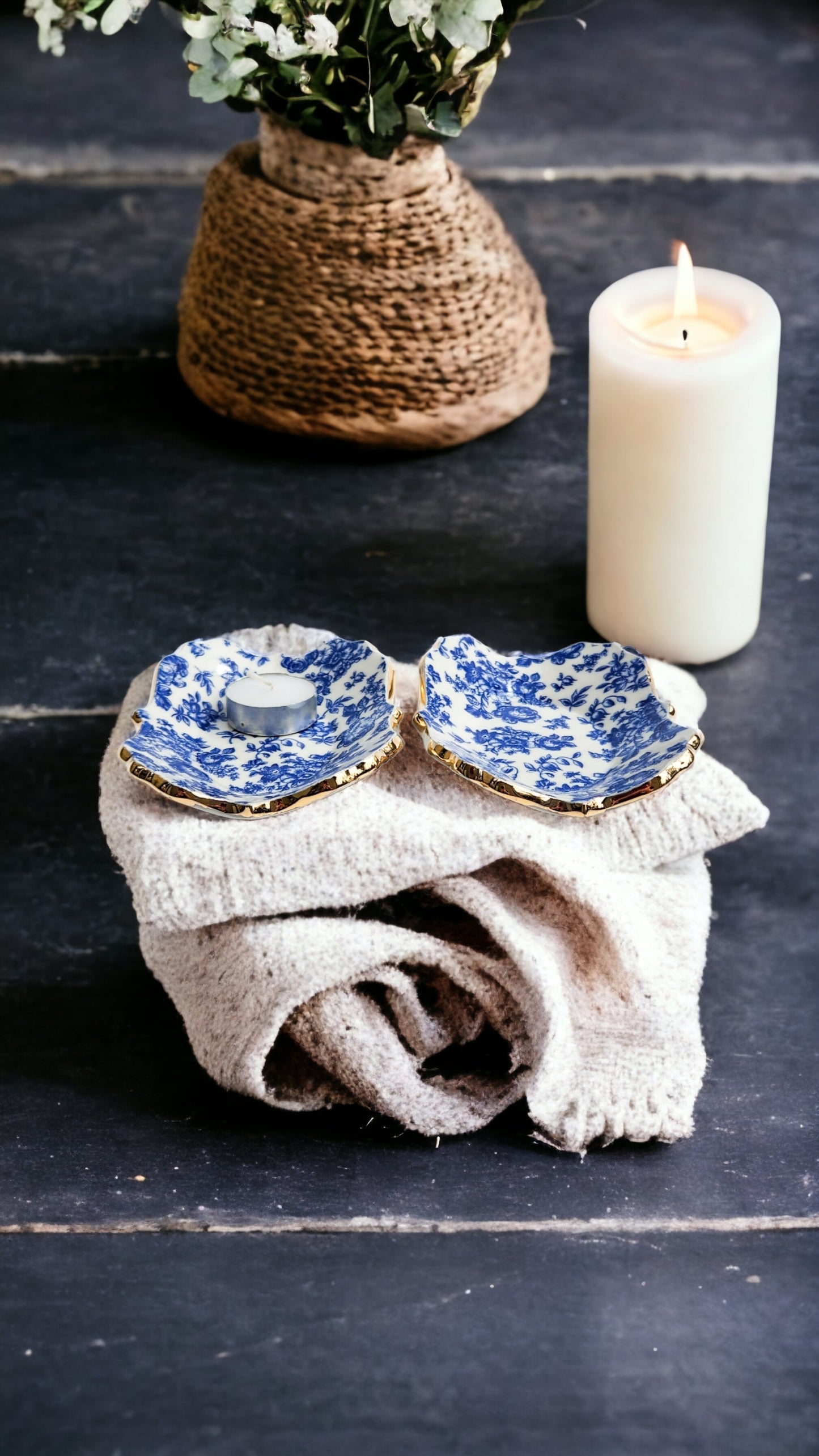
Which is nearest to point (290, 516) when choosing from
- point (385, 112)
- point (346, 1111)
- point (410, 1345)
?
point (385, 112)

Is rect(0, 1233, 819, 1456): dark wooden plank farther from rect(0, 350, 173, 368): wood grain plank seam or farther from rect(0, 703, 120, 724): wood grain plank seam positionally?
rect(0, 350, 173, 368): wood grain plank seam

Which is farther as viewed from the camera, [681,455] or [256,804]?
[681,455]

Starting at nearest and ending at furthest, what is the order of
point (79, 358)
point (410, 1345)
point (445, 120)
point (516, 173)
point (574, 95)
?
point (410, 1345) < point (445, 120) < point (79, 358) < point (516, 173) < point (574, 95)

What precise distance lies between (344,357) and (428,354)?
5cm

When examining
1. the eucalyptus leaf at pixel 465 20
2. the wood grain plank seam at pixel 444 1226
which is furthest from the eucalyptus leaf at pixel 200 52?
the wood grain plank seam at pixel 444 1226

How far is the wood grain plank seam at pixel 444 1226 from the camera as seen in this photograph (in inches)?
22.2

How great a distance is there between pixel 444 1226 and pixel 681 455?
391 millimetres

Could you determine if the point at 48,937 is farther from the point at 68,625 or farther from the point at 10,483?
Answer: the point at 10,483

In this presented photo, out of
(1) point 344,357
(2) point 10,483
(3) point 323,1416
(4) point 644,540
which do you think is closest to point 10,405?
(2) point 10,483

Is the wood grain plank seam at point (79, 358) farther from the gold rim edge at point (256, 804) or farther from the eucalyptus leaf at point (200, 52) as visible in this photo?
the gold rim edge at point (256, 804)

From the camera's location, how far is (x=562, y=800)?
627mm

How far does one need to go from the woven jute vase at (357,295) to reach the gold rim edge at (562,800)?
0.40 m

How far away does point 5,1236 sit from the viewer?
22.4 inches

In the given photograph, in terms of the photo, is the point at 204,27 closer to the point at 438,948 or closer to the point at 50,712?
the point at 50,712
